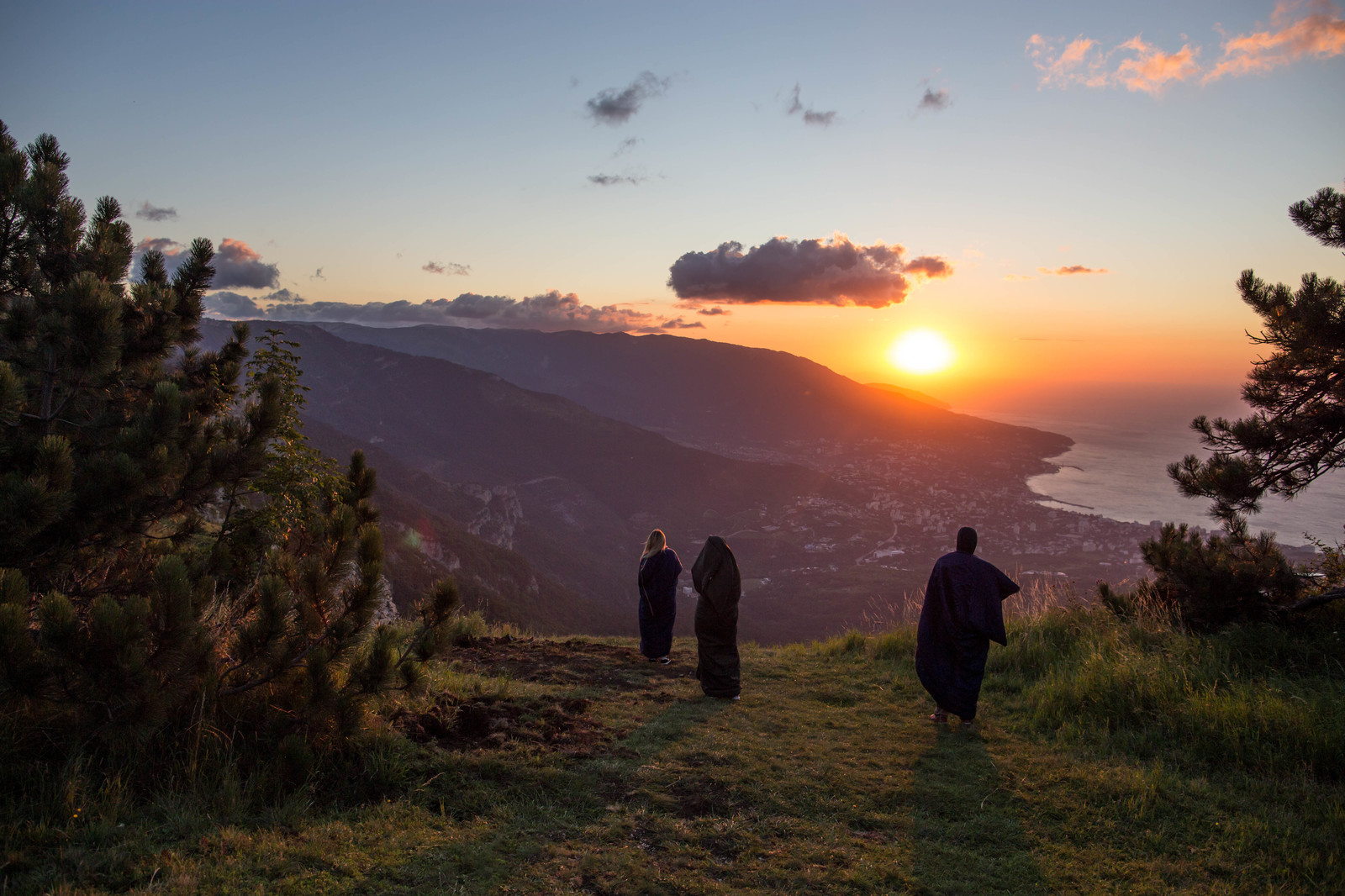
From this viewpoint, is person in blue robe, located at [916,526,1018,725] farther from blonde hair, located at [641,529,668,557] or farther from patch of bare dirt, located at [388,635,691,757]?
blonde hair, located at [641,529,668,557]

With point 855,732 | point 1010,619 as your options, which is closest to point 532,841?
point 855,732

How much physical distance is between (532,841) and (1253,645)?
22.8 feet

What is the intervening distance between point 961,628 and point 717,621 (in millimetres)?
2543

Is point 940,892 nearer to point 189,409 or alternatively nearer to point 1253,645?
point 1253,645

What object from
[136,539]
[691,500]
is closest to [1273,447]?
[136,539]

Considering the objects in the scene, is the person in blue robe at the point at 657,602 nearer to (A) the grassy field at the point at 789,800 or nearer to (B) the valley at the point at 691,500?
(A) the grassy field at the point at 789,800

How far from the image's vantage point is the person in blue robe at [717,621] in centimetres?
724

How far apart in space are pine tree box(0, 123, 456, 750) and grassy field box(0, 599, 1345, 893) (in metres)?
0.53

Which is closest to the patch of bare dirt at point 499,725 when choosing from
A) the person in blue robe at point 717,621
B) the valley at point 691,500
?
the person in blue robe at point 717,621

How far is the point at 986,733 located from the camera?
5.91 metres

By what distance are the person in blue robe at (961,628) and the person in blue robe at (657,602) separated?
11.7 ft

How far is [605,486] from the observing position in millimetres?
132250

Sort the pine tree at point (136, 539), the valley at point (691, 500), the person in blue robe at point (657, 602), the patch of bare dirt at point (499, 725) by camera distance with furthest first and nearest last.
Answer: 1. the valley at point (691, 500)
2. the person in blue robe at point (657, 602)
3. the patch of bare dirt at point (499, 725)
4. the pine tree at point (136, 539)

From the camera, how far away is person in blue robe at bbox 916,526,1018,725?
624 cm
